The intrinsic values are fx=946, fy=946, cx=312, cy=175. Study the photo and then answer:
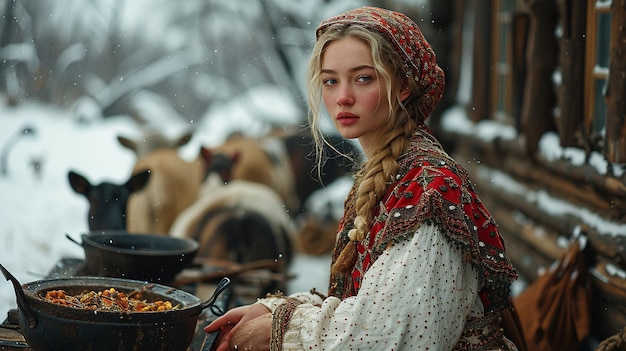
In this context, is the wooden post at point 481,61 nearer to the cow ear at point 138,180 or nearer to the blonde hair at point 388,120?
the cow ear at point 138,180

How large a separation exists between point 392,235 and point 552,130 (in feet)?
13.5

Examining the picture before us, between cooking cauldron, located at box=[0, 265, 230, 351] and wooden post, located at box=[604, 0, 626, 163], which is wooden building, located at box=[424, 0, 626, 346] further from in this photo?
cooking cauldron, located at box=[0, 265, 230, 351]

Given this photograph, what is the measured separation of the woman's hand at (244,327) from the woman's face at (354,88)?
0.63m

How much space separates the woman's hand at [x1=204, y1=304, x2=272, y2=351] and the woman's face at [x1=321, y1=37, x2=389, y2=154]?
0.63 m

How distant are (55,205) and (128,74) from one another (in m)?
6.20

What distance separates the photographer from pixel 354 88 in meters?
2.87

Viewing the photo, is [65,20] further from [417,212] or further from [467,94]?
[417,212]

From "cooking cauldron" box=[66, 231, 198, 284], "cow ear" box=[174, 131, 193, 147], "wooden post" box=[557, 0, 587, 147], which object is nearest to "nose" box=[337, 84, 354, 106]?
"cooking cauldron" box=[66, 231, 198, 284]

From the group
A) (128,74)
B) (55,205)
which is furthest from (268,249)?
(128,74)

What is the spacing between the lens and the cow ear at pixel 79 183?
5332mm

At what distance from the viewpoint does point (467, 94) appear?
9688mm

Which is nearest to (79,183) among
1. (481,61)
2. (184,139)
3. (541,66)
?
(541,66)

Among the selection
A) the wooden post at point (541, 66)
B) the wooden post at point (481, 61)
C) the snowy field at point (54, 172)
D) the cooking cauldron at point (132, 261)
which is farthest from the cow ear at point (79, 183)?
the wooden post at point (481, 61)

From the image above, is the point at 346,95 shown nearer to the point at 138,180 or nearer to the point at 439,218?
the point at 439,218
